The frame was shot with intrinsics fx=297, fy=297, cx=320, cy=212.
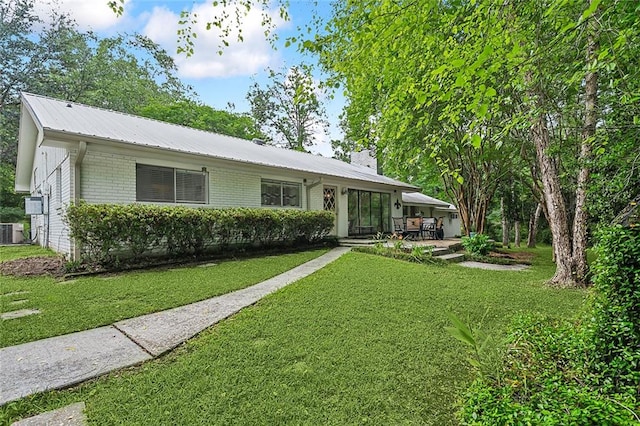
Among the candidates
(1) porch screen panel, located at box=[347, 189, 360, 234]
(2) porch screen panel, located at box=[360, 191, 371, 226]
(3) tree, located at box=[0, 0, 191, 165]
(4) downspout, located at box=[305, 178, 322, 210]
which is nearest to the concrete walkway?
(4) downspout, located at box=[305, 178, 322, 210]

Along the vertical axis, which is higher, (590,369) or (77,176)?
(77,176)

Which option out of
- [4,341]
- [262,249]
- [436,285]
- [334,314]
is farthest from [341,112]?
[4,341]

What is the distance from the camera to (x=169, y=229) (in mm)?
7152

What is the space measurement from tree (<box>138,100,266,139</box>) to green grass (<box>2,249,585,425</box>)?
20.0 meters

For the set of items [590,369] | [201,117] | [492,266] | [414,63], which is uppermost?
[201,117]

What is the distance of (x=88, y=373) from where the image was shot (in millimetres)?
2490

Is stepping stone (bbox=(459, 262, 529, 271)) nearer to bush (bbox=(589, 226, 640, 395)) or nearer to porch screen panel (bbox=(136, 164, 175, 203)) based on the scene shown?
bush (bbox=(589, 226, 640, 395))

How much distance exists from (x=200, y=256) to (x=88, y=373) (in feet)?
18.6

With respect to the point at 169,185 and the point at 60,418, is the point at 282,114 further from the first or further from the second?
the point at 60,418

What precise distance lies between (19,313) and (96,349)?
2.02m

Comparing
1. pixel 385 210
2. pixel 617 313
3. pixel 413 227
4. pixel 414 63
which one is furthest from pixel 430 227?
pixel 617 313

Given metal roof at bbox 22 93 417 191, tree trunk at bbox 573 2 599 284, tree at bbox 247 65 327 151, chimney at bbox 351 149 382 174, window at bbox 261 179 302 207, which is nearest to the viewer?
tree trunk at bbox 573 2 599 284

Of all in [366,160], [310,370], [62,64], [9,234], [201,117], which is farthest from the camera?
[201,117]

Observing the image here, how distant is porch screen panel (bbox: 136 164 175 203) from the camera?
771 cm
